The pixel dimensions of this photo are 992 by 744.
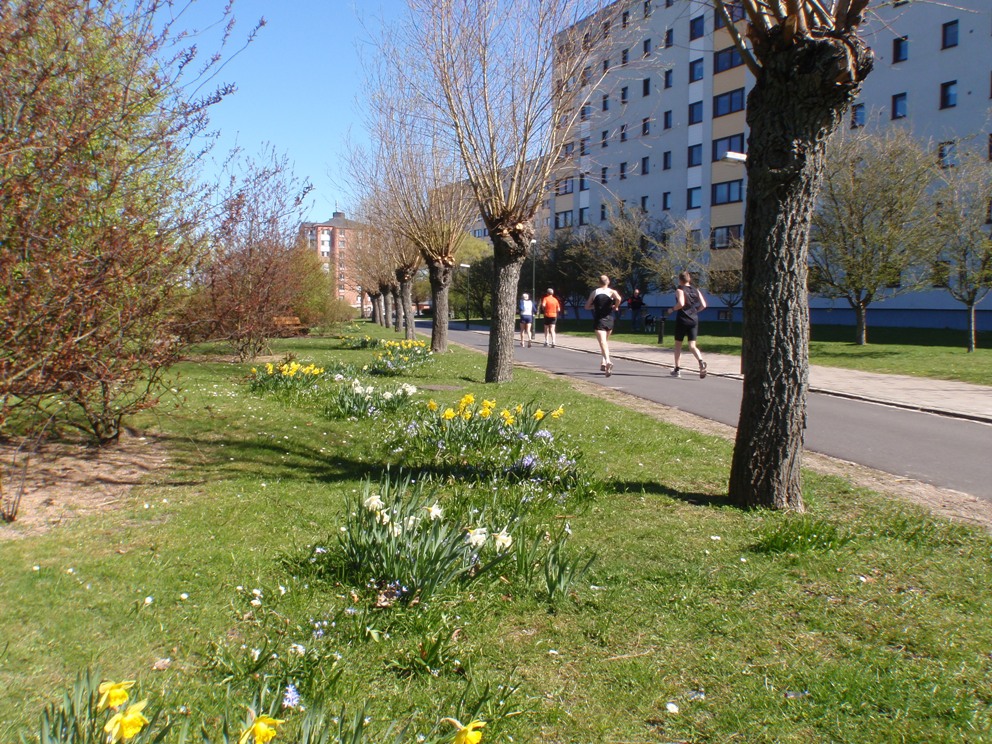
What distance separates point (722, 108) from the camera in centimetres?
4819

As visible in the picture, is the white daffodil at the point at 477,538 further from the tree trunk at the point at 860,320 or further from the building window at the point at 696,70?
the building window at the point at 696,70

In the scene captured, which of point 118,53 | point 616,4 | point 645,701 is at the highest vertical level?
point 616,4

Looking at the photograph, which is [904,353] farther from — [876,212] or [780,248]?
[780,248]

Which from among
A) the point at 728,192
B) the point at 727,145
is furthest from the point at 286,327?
the point at 727,145

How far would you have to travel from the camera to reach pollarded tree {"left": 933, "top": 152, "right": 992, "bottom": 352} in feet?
71.7

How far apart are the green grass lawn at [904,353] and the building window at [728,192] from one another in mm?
16473

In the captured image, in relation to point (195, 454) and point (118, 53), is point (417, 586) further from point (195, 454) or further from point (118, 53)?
point (118, 53)

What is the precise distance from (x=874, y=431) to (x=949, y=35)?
104 ft

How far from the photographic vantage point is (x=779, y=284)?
5.37m

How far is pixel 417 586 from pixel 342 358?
1547 centimetres

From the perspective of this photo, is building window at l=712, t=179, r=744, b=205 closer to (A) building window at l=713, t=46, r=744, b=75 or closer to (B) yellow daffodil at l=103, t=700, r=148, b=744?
(A) building window at l=713, t=46, r=744, b=75

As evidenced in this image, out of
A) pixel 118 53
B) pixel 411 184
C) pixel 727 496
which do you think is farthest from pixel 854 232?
pixel 118 53

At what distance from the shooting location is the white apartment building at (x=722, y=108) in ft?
58.3

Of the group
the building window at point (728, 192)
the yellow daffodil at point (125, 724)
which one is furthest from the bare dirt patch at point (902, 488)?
the building window at point (728, 192)
